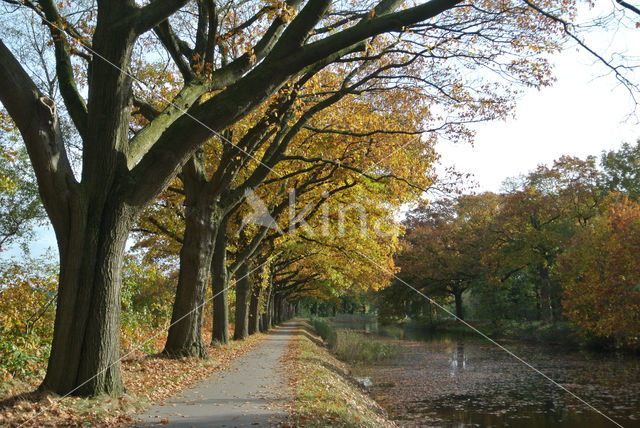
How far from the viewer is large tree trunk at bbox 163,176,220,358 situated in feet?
37.0

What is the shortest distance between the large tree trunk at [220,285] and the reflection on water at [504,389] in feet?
17.9

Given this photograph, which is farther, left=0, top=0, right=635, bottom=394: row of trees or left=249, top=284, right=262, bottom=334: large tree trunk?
left=249, top=284, right=262, bottom=334: large tree trunk

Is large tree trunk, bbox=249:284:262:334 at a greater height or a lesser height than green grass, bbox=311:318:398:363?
greater

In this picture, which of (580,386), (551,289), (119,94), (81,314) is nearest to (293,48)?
(119,94)

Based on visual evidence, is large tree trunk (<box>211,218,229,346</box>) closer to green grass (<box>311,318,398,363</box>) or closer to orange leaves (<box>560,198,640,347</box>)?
green grass (<box>311,318,398,363</box>)

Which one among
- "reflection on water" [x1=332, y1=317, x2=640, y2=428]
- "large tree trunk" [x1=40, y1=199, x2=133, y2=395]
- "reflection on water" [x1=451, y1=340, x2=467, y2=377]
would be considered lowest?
"reflection on water" [x1=451, y1=340, x2=467, y2=377]

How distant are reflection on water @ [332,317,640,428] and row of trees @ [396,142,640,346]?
2933 millimetres

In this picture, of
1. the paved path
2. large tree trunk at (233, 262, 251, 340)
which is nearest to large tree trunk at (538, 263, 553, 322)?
large tree trunk at (233, 262, 251, 340)

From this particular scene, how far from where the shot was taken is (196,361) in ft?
36.4

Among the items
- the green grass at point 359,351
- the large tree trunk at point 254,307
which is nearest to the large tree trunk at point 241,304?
the large tree trunk at point 254,307

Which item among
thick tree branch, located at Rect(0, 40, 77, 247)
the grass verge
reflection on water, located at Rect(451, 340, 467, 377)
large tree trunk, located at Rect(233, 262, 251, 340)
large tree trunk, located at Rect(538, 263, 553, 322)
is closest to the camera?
the grass verge

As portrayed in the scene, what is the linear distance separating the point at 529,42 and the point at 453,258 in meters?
38.5

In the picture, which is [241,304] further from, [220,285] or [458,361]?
[458,361]

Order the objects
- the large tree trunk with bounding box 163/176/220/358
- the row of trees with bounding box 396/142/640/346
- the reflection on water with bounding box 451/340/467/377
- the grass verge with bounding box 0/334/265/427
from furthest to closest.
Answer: the row of trees with bounding box 396/142/640/346
the reflection on water with bounding box 451/340/467/377
the large tree trunk with bounding box 163/176/220/358
the grass verge with bounding box 0/334/265/427
